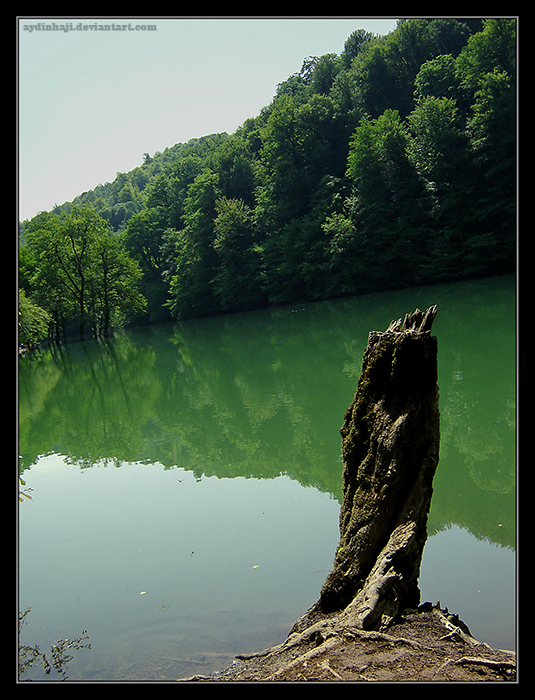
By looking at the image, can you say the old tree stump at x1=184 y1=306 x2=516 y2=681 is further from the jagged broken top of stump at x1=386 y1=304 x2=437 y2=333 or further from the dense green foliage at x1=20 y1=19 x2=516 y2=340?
the dense green foliage at x1=20 y1=19 x2=516 y2=340

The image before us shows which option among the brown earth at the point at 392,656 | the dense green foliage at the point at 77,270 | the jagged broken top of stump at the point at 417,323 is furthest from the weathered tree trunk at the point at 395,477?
the dense green foliage at the point at 77,270

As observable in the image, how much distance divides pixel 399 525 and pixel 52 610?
3628mm

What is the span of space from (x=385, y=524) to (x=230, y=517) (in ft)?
12.3

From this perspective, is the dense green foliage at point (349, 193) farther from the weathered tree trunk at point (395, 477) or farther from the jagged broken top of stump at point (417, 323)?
the weathered tree trunk at point (395, 477)

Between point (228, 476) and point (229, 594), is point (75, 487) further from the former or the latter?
point (229, 594)

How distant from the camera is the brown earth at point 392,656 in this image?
8.14 feet

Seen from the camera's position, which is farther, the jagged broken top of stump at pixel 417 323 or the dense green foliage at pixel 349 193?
the dense green foliage at pixel 349 193

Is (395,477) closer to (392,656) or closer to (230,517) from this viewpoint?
(392,656)

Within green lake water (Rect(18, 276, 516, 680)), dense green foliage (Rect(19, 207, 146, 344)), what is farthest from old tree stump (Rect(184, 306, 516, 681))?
dense green foliage (Rect(19, 207, 146, 344))

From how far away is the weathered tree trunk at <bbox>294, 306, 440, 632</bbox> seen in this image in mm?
3461

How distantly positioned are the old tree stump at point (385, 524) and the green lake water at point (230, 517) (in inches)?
40.2

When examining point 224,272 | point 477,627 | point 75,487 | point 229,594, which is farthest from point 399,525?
point 224,272

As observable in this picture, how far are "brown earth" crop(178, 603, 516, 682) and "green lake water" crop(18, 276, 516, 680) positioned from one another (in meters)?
1.06
